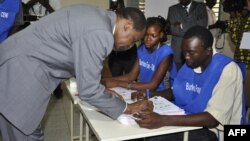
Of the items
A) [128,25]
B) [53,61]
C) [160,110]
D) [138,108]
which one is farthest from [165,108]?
[53,61]

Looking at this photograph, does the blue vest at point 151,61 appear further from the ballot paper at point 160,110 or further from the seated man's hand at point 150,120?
the seated man's hand at point 150,120

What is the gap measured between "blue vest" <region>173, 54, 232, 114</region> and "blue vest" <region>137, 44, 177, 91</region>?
0.43m

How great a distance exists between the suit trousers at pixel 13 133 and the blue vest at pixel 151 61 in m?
1.07

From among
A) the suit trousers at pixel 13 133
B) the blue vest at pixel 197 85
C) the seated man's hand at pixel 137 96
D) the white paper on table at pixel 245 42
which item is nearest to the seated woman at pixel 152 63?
the seated man's hand at pixel 137 96

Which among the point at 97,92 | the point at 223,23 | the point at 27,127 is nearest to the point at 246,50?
the point at 223,23

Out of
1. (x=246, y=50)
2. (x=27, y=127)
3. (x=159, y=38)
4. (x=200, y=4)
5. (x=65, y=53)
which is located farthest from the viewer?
(x=200, y=4)

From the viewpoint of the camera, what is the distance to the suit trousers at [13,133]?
1.64m

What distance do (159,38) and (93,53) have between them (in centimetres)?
114

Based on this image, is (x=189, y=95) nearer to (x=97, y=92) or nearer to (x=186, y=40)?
(x=186, y=40)

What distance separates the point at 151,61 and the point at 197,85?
672 mm

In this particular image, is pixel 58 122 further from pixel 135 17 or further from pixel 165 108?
pixel 135 17

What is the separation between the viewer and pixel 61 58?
148 cm

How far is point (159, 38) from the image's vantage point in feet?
7.82

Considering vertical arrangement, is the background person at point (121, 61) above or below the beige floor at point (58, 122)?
above
